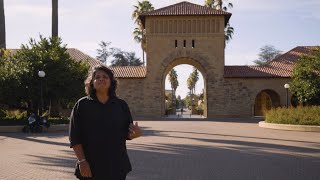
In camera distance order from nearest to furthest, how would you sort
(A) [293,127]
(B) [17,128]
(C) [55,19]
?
(B) [17,128], (A) [293,127], (C) [55,19]

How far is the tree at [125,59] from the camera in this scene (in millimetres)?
91256

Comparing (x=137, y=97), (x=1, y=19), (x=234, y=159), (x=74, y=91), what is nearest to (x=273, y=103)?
(x=137, y=97)

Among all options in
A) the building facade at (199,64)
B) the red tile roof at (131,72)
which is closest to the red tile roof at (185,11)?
the building facade at (199,64)

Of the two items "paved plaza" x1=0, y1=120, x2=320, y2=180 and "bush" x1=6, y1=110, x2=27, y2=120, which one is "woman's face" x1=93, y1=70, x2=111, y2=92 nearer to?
"paved plaza" x1=0, y1=120, x2=320, y2=180

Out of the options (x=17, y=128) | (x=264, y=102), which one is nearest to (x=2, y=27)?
(x=17, y=128)

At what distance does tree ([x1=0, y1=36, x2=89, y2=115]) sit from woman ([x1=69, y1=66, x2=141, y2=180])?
2099cm

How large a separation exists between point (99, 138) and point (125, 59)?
8892cm

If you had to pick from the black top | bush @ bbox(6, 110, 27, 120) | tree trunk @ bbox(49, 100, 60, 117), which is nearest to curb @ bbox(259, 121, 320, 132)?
tree trunk @ bbox(49, 100, 60, 117)

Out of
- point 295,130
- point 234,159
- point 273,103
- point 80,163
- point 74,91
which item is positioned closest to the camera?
point 80,163

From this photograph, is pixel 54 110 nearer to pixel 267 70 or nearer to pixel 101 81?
pixel 267 70

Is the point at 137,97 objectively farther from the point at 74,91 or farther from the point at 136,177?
the point at 136,177

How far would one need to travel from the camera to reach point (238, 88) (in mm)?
40156

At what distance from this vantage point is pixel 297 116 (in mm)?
23703

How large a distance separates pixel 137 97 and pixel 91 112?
3661 centimetres
